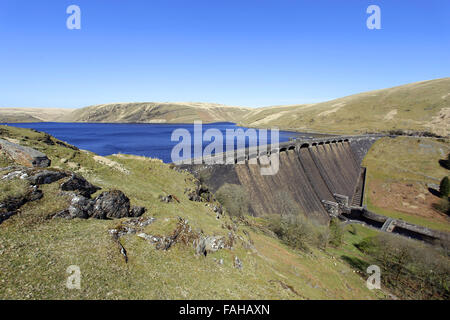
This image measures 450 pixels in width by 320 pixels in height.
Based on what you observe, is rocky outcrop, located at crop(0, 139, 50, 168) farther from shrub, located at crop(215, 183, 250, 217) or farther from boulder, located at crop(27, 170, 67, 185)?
shrub, located at crop(215, 183, 250, 217)

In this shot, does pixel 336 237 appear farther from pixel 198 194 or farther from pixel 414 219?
pixel 414 219

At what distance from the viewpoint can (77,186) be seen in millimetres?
16844

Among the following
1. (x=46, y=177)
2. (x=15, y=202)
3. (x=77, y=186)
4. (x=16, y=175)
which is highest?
(x=16, y=175)

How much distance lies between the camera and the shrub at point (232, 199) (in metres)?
35.4

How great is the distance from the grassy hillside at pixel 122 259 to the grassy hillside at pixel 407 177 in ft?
187

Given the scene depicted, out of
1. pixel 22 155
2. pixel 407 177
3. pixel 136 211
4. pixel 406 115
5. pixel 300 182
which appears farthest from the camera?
pixel 406 115

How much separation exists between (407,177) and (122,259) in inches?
4201

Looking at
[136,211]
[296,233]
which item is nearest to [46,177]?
[136,211]

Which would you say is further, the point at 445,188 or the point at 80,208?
the point at 445,188

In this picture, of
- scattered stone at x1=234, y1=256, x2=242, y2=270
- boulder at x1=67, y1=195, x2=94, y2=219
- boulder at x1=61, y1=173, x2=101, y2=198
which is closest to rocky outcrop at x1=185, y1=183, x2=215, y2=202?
scattered stone at x1=234, y1=256, x2=242, y2=270

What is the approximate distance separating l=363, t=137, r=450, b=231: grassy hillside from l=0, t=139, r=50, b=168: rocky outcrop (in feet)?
271

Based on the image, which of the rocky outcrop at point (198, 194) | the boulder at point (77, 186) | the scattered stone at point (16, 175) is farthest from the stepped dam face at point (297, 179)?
the scattered stone at point (16, 175)

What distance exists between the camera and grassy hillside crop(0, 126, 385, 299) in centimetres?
1071

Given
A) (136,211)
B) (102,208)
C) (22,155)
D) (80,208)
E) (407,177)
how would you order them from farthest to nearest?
(407,177)
(22,155)
(136,211)
(102,208)
(80,208)
